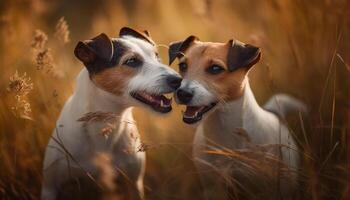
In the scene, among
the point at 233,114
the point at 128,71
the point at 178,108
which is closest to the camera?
the point at 128,71

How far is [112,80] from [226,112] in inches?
27.4

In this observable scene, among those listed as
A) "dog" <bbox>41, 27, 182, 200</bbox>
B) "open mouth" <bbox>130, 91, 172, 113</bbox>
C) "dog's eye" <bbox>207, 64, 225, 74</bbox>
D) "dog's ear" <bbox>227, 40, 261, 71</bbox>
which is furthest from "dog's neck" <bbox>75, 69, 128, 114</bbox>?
"dog's ear" <bbox>227, 40, 261, 71</bbox>

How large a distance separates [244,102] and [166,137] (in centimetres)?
82

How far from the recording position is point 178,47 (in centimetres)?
413

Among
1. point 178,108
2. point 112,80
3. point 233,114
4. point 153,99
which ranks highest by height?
point 112,80

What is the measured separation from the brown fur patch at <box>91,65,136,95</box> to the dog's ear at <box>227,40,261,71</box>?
21.9 inches

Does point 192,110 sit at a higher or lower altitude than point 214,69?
lower

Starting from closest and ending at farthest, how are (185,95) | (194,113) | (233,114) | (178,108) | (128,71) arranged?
(185,95) → (194,113) → (128,71) → (233,114) → (178,108)

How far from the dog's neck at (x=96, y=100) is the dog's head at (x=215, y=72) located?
413mm

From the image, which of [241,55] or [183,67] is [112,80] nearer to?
[183,67]

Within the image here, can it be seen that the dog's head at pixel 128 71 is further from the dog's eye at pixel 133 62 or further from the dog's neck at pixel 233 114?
the dog's neck at pixel 233 114

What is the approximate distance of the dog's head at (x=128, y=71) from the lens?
3.78m

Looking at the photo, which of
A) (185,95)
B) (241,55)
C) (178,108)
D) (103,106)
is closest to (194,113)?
(185,95)

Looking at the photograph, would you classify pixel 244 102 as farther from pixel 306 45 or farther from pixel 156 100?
pixel 306 45
